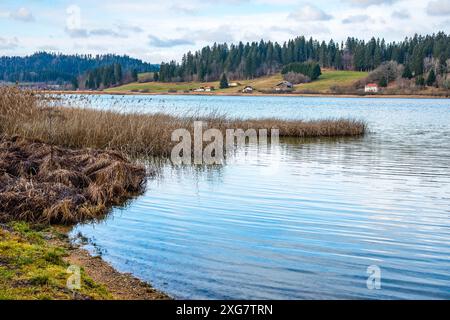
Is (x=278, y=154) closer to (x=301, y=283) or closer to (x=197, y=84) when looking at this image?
(x=301, y=283)

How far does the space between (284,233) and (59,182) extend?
6485 mm

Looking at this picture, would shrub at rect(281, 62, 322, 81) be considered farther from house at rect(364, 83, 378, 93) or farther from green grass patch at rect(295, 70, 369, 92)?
house at rect(364, 83, 378, 93)

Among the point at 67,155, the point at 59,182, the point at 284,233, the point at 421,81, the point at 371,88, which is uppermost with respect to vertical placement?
the point at 421,81

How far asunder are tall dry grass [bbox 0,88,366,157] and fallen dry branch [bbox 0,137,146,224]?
2785mm

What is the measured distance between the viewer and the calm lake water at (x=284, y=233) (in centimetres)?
810

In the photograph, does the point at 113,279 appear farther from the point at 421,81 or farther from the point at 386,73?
the point at 386,73

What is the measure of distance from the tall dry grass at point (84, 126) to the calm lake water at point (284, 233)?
2.89 metres

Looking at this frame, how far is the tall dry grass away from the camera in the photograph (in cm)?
1998

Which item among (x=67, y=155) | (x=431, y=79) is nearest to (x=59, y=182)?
(x=67, y=155)

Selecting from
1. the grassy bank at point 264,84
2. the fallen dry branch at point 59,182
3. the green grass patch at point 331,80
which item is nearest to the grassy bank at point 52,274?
the fallen dry branch at point 59,182

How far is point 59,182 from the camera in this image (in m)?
13.9
